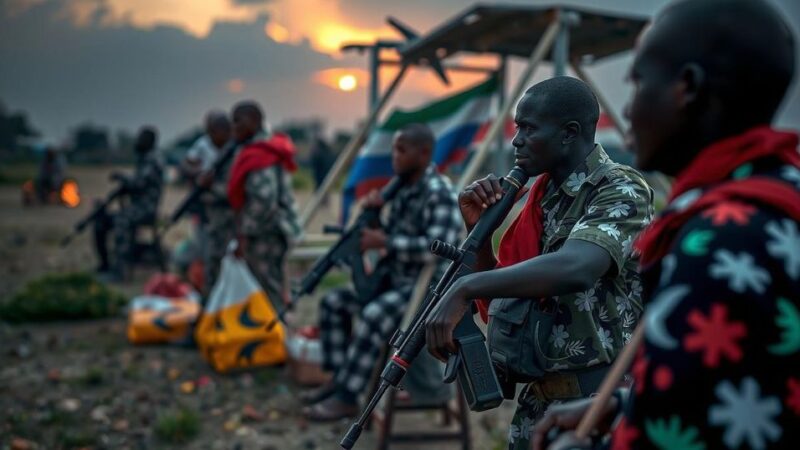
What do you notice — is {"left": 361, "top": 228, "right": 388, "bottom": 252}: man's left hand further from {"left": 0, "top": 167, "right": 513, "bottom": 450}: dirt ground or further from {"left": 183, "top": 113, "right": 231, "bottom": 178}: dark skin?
{"left": 183, "top": 113, "right": 231, "bottom": 178}: dark skin

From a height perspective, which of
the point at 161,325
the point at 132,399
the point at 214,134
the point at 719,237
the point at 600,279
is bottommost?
the point at 132,399

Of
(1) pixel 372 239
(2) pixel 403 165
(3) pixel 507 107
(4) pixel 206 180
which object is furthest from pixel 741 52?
(4) pixel 206 180

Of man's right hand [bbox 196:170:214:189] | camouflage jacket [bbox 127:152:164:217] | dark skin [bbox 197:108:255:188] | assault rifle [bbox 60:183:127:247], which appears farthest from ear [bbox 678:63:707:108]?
assault rifle [bbox 60:183:127:247]

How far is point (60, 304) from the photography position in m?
7.82

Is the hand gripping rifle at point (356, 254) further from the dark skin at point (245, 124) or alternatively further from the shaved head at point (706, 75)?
the shaved head at point (706, 75)

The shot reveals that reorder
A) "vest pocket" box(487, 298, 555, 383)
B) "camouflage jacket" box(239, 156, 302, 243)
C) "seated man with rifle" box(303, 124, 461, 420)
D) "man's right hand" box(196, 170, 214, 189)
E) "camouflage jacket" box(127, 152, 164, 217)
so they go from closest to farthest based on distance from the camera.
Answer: "vest pocket" box(487, 298, 555, 383) < "seated man with rifle" box(303, 124, 461, 420) < "camouflage jacket" box(239, 156, 302, 243) < "man's right hand" box(196, 170, 214, 189) < "camouflage jacket" box(127, 152, 164, 217)

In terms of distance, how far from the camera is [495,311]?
211 centimetres

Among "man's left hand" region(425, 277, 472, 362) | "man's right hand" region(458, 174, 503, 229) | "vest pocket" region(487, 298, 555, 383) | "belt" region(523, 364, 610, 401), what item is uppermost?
"man's right hand" region(458, 174, 503, 229)

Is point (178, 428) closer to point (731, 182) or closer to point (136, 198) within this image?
point (731, 182)

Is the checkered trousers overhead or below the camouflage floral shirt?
below

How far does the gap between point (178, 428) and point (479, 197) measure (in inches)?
137

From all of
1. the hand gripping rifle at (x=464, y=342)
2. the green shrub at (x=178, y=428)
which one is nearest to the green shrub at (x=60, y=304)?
the green shrub at (x=178, y=428)

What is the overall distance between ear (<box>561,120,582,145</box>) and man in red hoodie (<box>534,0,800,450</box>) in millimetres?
796

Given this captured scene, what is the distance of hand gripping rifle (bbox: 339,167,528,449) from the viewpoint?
1.91 metres
